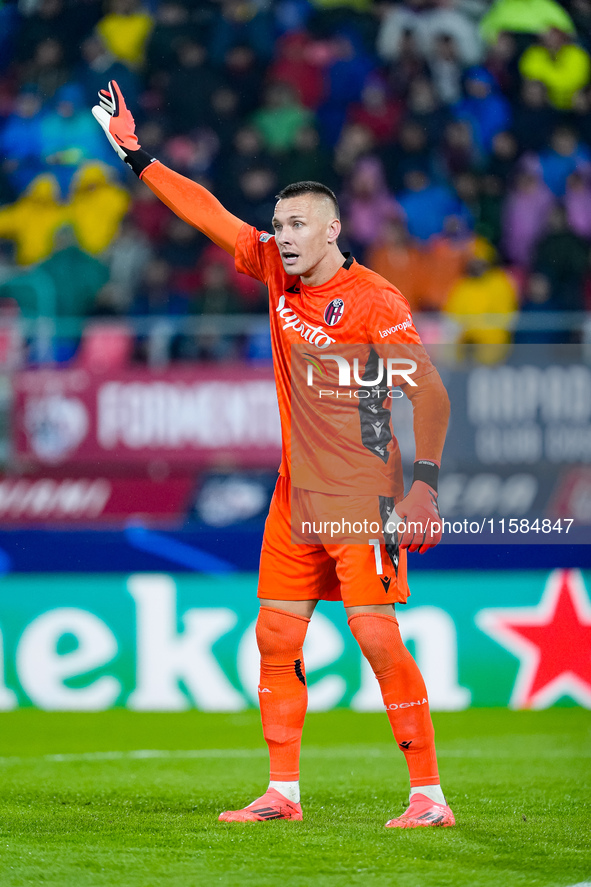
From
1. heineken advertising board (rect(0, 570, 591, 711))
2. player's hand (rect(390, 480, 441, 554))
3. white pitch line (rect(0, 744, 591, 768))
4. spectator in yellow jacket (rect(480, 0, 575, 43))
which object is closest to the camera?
player's hand (rect(390, 480, 441, 554))

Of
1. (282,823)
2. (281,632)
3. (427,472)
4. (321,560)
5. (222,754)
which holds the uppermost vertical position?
(427,472)

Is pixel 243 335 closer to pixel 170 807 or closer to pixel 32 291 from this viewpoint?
pixel 32 291

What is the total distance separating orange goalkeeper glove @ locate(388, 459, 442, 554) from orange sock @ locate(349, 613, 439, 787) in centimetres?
27

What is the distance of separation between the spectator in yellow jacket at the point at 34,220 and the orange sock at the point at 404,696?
707cm

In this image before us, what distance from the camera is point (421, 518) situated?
3.66 metres

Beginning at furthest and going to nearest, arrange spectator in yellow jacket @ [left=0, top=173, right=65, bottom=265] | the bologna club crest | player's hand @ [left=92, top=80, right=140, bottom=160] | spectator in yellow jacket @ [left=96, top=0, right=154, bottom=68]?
spectator in yellow jacket @ [left=96, top=0, right=154, bottom=68]
spectator in yellow jacket @ [left=0, top=173, right=65, bottom=265]
player's hand @ [left=92, top=80, right=140, bottom=160]
the bologna club crest

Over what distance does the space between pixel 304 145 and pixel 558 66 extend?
238 centimetres

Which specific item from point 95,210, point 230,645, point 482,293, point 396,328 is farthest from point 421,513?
point 95,210

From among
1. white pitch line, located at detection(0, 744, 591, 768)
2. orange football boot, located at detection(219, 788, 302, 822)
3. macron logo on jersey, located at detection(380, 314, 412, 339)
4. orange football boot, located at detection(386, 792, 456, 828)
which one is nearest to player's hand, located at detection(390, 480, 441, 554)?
macron logo on jersey, located at detection(380, 314, 412, 339)

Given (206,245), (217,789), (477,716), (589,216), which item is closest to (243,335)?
(206,245)

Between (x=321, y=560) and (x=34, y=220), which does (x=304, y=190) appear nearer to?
(x=321, y=560)

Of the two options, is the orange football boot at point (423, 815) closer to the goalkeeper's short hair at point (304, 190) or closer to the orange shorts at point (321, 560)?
the orange shorts at point (321, 560)

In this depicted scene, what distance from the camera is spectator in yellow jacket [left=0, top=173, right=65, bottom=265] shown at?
10133mm

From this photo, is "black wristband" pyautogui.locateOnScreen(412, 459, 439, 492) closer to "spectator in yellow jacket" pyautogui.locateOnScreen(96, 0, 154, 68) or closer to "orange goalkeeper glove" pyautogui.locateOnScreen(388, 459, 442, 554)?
"orange goalkeeper glove" pyautogui.locateOnScreen(388, 459, 442, 554)
